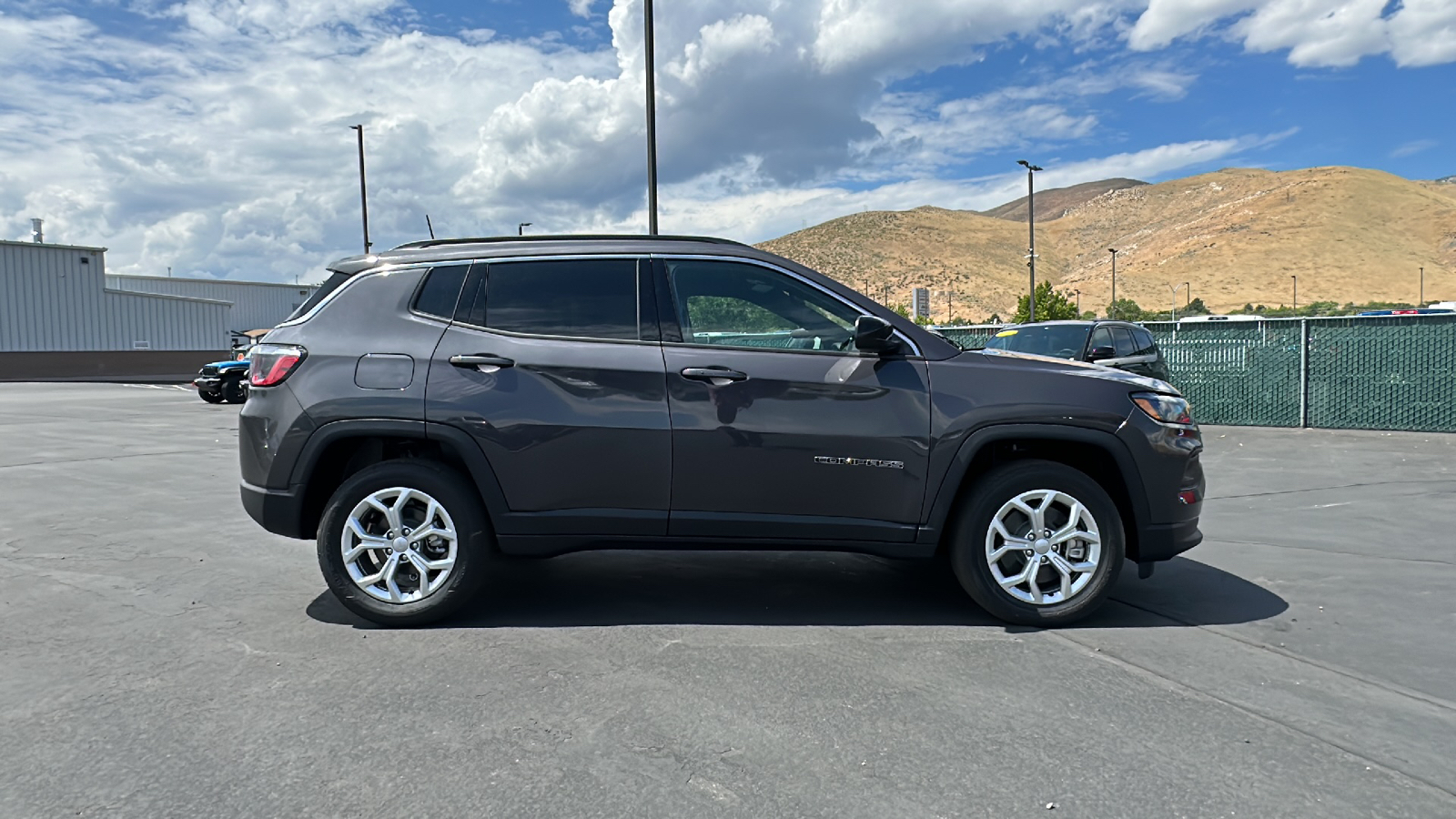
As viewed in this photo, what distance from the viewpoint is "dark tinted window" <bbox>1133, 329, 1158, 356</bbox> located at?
541 inches

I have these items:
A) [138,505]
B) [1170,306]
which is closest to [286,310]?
[138,505]

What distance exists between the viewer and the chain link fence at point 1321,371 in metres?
13.9

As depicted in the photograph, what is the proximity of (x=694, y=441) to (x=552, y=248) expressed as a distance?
1273 millimetres

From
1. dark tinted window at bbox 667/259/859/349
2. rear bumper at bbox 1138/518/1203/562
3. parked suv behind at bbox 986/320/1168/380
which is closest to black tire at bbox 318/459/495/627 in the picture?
dark tinted window at bbox 667/259/859/349

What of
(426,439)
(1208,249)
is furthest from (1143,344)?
(1208,249)

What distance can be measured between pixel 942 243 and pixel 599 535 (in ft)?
476

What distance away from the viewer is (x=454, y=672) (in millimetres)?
4168

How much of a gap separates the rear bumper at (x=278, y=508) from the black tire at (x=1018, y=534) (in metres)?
3.25

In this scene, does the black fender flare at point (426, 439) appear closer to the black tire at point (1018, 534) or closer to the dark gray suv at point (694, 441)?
the dark gray suv at point (694, 441)

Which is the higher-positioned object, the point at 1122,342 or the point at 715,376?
the point at 1122,342

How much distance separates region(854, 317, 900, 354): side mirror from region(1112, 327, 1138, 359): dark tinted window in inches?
377

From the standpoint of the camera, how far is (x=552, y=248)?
Answer: 200 inches

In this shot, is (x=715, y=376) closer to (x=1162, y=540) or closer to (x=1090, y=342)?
(x=1162, y=540)

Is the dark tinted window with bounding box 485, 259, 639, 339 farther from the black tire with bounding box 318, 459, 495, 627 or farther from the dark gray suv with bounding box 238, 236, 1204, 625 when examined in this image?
the black tire with bounding box 318, 459, 495, 627
